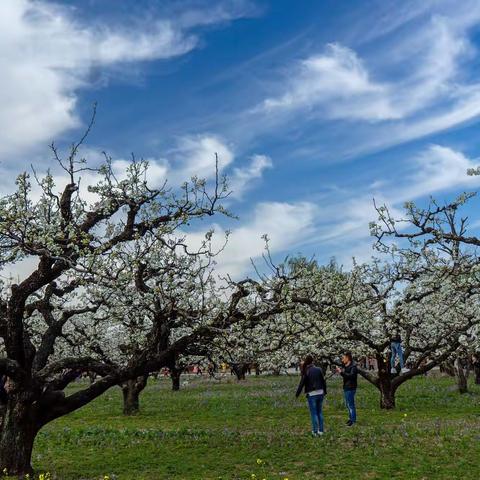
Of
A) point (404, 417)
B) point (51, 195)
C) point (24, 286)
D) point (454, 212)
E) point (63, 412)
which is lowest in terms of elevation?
point (404, 417)

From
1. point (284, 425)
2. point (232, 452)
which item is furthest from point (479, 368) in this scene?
point (232, 452)

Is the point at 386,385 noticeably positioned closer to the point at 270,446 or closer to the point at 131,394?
the point at 270,446

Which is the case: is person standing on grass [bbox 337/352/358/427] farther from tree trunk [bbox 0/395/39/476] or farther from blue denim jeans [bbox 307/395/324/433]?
tree trunk [bbox 0/395/39/476]

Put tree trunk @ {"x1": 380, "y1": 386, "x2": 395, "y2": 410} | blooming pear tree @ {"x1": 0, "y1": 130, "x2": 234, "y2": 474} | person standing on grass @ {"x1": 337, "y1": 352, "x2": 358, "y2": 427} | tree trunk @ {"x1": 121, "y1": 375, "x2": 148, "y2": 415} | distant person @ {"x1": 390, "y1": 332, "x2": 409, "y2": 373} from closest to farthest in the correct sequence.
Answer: blooming pear tree @ {"x1": 0, "y1": 130, "x2": 234, "y2": 474} < person standing on grass @ {"x1": 337, "y1": 352, "x2": 358, "y2": 427} < distant person @ {"x1": 390, "y1": 332, "x2": 409, "y2": 373} < tree trunk @ {"x1": 380, "y1": 386, "x2": 395, "y2": 410} < tree trunk @ {"x1": 121, "y1": 375, "x2": 148, "y2": 415}

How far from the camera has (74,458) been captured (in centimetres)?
1702

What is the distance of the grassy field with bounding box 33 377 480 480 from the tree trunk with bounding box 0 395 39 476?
3.62 ft

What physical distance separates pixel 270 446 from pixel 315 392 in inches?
114

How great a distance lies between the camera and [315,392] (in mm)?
19625

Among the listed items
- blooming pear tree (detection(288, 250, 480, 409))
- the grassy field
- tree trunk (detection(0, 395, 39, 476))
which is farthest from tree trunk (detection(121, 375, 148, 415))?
tree trunk (detection(0, 395, 39, 476))

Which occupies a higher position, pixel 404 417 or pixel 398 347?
pixel 398 347

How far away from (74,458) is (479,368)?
3972 cm

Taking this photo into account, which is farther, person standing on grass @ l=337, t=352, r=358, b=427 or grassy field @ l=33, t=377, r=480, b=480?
person standing on grass @ l=337, t=352, r=358, b=427

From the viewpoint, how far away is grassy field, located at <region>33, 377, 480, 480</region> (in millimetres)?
14258

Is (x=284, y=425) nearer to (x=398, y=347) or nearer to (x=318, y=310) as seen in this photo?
(x=398, y=347)
